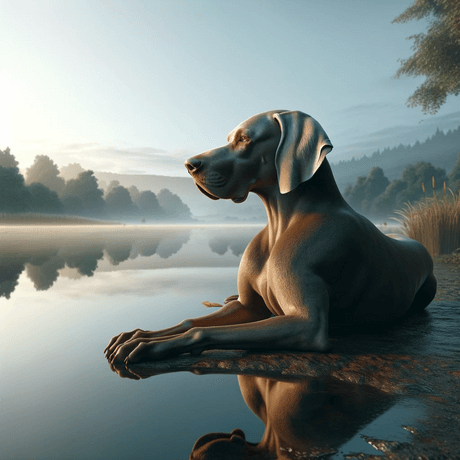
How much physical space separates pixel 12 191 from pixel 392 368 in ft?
179

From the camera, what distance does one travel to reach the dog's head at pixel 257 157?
2299 mm

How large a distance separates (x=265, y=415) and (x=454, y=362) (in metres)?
1.12

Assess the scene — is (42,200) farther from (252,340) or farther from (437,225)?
(252,340)

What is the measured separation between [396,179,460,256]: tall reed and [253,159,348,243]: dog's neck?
240 inches

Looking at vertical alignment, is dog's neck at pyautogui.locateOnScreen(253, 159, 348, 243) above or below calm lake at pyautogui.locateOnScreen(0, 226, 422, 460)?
above

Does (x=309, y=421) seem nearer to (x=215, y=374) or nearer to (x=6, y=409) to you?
(x=215, y=374)

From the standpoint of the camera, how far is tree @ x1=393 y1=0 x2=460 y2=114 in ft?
55.4

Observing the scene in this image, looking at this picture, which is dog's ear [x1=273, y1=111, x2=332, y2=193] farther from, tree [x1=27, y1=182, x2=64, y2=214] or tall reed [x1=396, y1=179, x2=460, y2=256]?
tree [x1=27, y1=182, x2=64, y2=214]

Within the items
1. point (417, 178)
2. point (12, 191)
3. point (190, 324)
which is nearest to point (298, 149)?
point (190, 324)

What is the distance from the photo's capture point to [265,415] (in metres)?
1.40

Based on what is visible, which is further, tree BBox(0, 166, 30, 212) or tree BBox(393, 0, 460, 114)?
tree BBox(0, 166, 30, 212)

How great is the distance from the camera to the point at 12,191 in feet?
159

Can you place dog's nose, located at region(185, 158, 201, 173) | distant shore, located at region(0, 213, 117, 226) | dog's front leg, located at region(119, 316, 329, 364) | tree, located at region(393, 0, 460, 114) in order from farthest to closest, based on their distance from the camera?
1. distant shore, located at region(0, 213, 117, 226)
2. tree, located at region(393, 0, 460, 114)
3. dog's nose, located at region(185, 158, 201, 173)
4. dog's front leg, located at region(119, 316, 329, 364)

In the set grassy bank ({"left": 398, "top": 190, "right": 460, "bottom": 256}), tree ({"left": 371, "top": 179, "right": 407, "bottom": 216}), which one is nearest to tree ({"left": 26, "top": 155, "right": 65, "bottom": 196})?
tree ({"left": 371, "top": 179, "right": 407, "bottom": 216})
